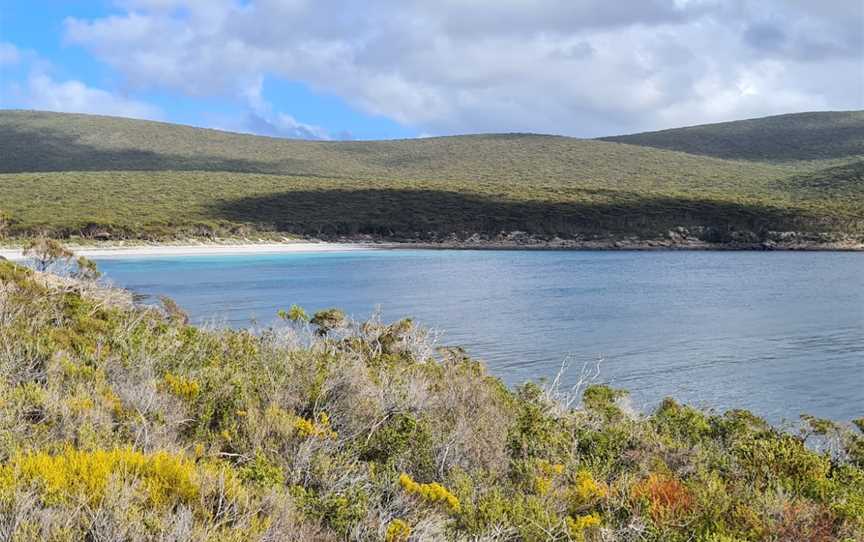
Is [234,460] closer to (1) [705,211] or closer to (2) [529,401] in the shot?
(2) [529,401]

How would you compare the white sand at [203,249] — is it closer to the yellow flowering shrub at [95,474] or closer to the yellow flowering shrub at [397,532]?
the yellow flowering shrub at [95,474]

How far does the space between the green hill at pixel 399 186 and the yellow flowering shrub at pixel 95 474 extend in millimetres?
47694

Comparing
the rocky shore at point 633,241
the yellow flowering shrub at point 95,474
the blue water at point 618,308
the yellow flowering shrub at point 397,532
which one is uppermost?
the rocky shore at point 633,241

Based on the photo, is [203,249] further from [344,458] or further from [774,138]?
[774,138]

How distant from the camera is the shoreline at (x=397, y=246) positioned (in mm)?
48625

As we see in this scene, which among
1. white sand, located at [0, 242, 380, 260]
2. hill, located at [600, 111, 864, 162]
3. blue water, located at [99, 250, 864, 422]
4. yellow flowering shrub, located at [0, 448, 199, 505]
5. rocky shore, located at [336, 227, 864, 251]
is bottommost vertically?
blue water, located at [99, 250, 864, 422]

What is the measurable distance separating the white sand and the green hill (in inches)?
91.4

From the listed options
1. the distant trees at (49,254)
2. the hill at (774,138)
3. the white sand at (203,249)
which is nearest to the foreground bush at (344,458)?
the distant trees at (49,254)

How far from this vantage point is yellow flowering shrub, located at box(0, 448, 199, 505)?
12.1 ft

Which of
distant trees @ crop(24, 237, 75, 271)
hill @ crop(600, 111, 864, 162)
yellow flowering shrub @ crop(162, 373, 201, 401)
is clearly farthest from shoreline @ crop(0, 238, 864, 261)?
hill @ crop(600, 111, 864, 162)

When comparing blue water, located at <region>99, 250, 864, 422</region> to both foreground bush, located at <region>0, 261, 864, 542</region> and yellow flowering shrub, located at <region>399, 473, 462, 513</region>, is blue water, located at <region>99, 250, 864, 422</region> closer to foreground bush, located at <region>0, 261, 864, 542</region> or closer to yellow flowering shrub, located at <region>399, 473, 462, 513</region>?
foreground bush, located at <region>0, 261, 864, 542</region>

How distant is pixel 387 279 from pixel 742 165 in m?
71.2

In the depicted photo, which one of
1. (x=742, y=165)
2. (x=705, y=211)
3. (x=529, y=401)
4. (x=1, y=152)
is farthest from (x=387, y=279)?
(x=1, y=152)

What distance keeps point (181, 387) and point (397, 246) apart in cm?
5324
